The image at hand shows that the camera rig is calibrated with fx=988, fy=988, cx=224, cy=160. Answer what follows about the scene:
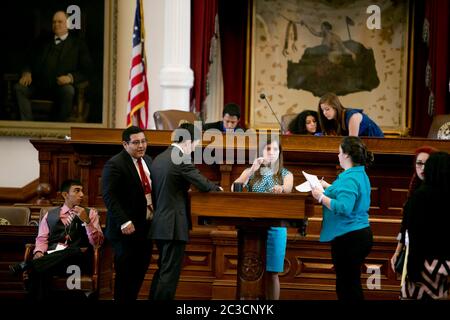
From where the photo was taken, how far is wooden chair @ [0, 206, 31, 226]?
32.3 feet

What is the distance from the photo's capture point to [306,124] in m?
10.1

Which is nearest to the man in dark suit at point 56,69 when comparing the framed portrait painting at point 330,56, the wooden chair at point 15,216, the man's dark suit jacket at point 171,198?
the framed portrait painting at point 330,56

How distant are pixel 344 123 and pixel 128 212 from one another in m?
3.00

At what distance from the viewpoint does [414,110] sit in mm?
13656

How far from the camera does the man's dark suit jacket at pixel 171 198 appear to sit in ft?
24.2

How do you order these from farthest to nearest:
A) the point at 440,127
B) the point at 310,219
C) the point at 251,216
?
1. the point at 440,127
2. the point at 310,219
3. the point at 251,216

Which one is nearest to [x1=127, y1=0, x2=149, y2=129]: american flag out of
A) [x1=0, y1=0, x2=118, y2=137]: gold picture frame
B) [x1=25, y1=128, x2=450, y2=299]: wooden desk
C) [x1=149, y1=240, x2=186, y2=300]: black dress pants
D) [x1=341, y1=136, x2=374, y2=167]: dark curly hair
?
[x1=0, y1=0, x2=118, y2=137]: gold picture frame

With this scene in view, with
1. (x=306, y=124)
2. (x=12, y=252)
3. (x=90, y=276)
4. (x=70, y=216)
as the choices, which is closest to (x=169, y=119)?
(x=306, y=124)

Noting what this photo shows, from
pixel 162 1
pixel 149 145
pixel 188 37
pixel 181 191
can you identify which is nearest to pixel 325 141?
pixel 149 145

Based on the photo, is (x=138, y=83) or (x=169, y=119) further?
(x=138, y=83)

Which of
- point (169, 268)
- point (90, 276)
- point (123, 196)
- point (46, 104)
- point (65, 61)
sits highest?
point (65, 61)

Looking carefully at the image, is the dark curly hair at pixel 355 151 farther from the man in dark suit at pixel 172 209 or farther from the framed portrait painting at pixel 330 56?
the framed portrait painting at pixel 330 56

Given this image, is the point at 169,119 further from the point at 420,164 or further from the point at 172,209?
the point at 420,164

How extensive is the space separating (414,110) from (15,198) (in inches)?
217
